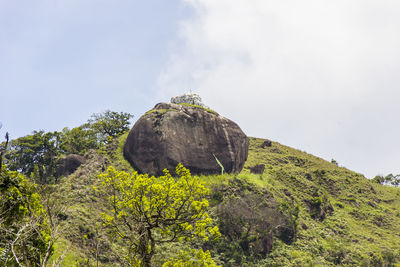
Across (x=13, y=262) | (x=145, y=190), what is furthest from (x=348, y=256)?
(x=13, y=262)

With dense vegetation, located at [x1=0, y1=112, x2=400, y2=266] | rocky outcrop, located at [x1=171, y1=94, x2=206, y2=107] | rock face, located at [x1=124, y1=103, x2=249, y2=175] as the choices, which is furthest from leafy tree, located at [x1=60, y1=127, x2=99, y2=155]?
rocky outcrop, located at [x1=171, y1=94, x2=206, y2=107]

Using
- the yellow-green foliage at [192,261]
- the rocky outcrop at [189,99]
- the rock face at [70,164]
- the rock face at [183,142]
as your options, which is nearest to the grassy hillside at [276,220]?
the rock face at [70,164]

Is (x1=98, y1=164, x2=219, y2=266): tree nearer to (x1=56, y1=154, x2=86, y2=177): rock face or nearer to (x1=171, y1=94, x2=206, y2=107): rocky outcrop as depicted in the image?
(x1=56, y1=154, x2=86, y2=177): rock face

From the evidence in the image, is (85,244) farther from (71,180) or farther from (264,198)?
(264,198)

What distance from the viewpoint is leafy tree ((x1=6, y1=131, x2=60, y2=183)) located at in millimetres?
45344

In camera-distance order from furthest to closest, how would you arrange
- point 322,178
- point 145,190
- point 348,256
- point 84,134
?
point 322,178
point 84,134
point 348,256
point 145,190

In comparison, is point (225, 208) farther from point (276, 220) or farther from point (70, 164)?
point (70, 164)

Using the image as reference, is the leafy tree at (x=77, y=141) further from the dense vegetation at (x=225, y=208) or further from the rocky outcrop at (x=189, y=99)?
the rocky outcrop at (x=189, y=99)

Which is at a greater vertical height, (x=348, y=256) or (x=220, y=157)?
(x=220, y=157)

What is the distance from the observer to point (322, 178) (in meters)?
58.6

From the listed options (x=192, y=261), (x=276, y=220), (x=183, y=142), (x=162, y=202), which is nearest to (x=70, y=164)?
(x=183, y=142)

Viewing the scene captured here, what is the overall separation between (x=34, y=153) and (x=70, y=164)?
8374 mm

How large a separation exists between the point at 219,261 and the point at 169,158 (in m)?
14.2

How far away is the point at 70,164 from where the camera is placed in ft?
137
